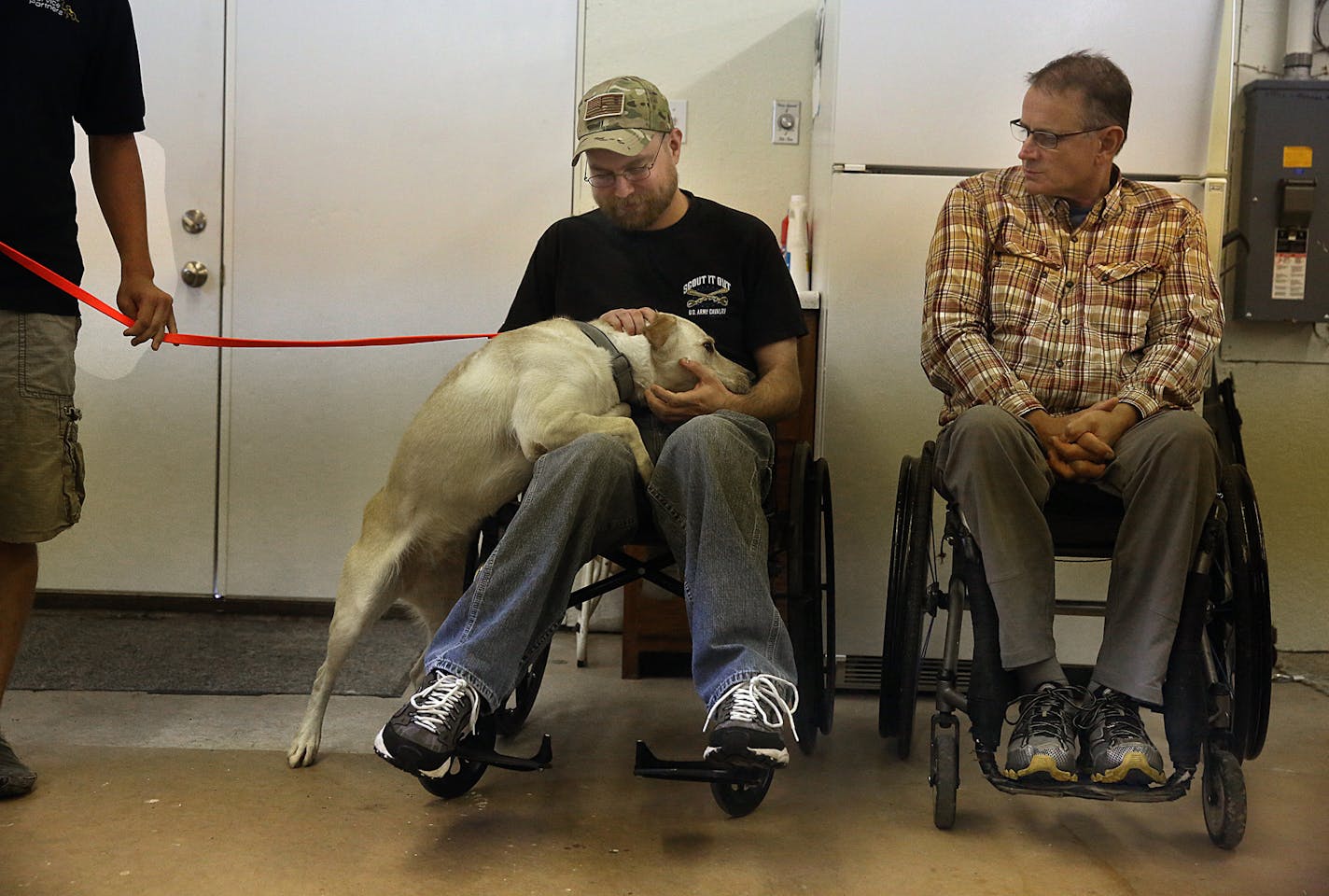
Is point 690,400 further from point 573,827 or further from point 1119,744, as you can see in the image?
point 1119,744

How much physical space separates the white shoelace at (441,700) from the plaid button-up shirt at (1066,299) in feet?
3.56

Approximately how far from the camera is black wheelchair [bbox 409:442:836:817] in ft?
5.75

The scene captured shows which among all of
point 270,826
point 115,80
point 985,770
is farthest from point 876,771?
point 115,80

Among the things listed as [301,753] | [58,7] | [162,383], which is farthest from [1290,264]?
[162,383]

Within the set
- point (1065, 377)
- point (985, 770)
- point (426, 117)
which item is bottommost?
point (985, 770)

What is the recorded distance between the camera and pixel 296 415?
141 inches

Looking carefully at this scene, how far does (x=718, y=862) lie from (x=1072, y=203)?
4.78 ft

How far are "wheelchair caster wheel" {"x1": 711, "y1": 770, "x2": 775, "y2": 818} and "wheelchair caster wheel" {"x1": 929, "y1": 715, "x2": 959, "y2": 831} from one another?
28cm

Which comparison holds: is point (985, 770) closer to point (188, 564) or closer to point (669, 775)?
point (669, 775)

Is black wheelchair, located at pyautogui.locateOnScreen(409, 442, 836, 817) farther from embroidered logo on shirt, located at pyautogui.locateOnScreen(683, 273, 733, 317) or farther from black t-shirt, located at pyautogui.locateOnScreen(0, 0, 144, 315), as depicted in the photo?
black t-shirt, located at pyautogui.locateOnScreen(0, 0, 144, 315)

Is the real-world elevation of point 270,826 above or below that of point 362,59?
below

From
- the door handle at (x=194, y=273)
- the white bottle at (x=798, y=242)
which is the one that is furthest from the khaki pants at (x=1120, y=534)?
the door handle at (x=194, y=273)

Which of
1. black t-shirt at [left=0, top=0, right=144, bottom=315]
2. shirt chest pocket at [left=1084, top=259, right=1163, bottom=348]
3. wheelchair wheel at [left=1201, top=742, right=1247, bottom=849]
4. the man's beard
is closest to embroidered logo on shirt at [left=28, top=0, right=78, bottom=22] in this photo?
black t-shirt at [left=0, top=0, right=144, bottom=315]

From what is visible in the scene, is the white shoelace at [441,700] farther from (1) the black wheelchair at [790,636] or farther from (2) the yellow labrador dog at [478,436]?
(2) the yellow labrador dog at [478,436]
